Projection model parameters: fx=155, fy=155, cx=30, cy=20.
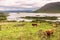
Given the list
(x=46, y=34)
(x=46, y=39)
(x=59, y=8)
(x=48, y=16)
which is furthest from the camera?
(x=48, y=16)

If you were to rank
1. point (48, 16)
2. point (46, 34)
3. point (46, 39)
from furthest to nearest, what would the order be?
point (48, 16)
point (46, 34)
point (46, 39)

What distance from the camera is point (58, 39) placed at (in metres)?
10.6

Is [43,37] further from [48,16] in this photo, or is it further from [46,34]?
[48,16]

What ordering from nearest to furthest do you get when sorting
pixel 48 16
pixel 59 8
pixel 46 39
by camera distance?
pixel 46 39, pixel 59 8, pixel 48 16

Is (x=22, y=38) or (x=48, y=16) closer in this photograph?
(x=22, y=38)

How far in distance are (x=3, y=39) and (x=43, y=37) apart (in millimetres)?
2680

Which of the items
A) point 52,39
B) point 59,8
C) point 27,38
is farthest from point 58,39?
point 59,8

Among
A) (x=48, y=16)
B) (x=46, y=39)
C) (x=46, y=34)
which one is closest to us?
(x=46, y=39)

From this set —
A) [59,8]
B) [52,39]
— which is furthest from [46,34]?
[59,8]

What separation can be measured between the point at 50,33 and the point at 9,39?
3.13 metres

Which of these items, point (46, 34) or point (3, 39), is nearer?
point (3, 39)

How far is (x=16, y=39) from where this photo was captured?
10398 millimetres

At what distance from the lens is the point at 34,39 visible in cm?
1027

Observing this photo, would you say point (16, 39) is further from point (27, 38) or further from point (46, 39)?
point (46, 39)
